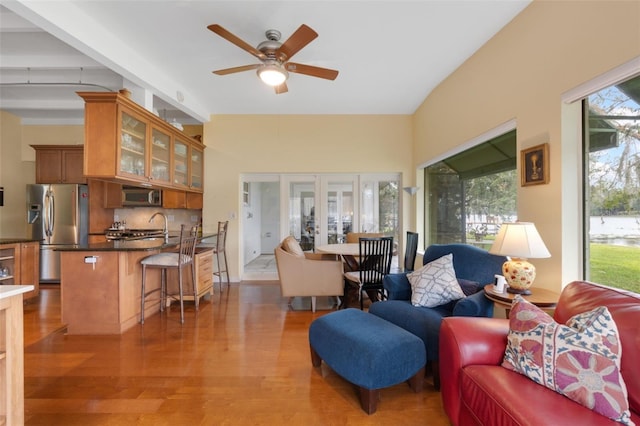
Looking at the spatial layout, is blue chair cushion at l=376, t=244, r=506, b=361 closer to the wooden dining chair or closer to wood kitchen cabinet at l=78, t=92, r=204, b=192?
the wooden dining chair

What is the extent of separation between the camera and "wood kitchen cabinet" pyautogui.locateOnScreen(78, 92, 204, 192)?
2854 millimetres

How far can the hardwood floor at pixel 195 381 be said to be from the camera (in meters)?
1.63

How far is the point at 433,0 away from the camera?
85.7 inches

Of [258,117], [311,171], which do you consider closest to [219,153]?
[258,117]

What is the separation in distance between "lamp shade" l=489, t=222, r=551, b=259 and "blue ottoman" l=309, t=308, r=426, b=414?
89cm

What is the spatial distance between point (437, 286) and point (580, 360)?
1082 millimetres

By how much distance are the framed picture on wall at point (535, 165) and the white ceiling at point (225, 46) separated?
1236mm

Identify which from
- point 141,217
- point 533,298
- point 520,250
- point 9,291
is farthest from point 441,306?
point 141,217

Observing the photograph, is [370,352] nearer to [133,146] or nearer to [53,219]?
[133,146]

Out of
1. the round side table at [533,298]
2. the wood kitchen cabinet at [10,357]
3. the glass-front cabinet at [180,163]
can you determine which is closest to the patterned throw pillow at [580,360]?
the round side table at [533,298]

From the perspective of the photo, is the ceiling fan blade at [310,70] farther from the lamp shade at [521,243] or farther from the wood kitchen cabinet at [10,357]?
the wood kitchen cabinet at [10,357]

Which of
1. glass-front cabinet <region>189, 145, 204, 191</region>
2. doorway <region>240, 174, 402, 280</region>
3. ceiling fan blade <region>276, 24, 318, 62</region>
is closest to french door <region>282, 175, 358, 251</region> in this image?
doorway <region>240, 174, 402, 280</region>

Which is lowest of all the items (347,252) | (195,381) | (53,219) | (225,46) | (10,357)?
(195,381)

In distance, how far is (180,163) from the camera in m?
4.23
